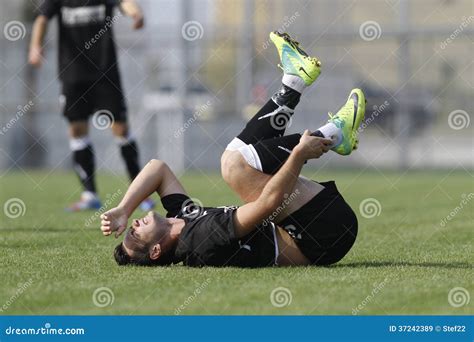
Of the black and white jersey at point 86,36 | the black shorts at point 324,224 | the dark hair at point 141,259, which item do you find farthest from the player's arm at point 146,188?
the black and white jersey at point 86,36

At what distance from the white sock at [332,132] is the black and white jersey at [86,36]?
15.4 feet

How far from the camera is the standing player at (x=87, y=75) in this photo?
377 inches

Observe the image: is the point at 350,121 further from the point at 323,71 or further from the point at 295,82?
the point at 323,71

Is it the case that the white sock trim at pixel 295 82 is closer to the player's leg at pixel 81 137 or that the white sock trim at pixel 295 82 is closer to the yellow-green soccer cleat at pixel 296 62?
the yellow-green soccer cleat at pixel 296 62

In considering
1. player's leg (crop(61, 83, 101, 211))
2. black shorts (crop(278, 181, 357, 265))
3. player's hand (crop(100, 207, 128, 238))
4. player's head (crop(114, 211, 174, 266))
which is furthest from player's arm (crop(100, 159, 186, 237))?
player's leg (crop(61, 83, 101, 211))

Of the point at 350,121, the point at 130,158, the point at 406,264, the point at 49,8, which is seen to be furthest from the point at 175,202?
the point at 49,8

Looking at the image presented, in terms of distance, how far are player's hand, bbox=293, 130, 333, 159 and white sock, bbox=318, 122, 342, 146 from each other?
33 cm

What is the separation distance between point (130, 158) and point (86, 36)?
1.37 meters

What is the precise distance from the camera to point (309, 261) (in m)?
5.46

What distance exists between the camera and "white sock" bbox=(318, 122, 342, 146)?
530 cm

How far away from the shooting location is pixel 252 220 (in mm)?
5055

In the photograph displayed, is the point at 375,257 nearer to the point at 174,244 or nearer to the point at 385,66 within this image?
the point at 174,244
